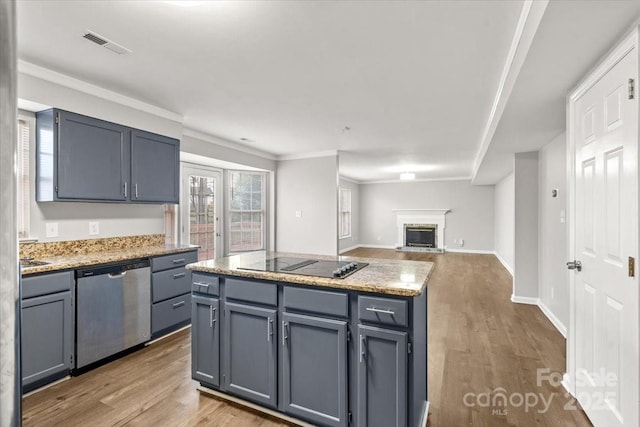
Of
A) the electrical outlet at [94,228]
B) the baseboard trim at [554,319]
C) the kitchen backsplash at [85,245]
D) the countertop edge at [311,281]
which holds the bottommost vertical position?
the baseboard trim at [554,319]

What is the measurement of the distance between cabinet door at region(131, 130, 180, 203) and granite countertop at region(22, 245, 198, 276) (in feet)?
1.79

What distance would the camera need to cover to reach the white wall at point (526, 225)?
4410mm

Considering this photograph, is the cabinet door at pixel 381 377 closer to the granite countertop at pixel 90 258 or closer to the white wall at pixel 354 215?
the granite countertop at pixel 90 258

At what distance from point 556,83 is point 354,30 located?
148 centimetres

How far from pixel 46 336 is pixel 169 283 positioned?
1087mm

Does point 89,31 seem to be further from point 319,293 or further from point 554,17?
point 554,17

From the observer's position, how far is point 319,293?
1.86 meters

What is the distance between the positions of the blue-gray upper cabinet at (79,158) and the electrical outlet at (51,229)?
0.87 feet

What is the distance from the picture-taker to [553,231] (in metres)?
3.78

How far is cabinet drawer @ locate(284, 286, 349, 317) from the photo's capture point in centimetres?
181

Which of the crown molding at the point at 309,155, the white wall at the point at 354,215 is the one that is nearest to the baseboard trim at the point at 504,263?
the white wall at the point at 354,215

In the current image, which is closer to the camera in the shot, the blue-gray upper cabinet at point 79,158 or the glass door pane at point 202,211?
the blue-gray upper cabinet at point 79,158

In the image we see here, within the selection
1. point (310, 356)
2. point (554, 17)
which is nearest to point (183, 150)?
point (310, 356)

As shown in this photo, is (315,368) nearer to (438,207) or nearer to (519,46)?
(519,46)
